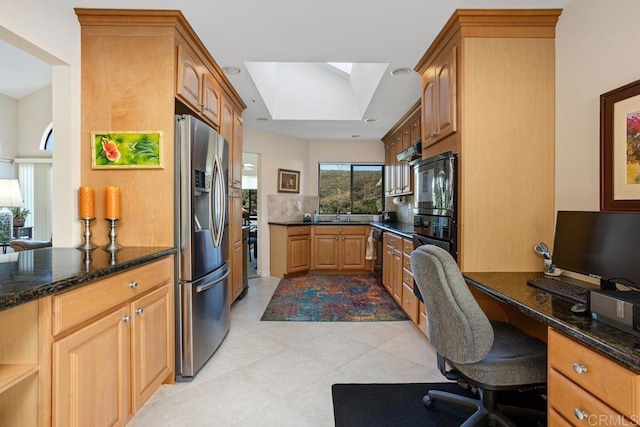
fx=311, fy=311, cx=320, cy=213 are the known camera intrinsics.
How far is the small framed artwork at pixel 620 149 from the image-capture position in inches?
57.3

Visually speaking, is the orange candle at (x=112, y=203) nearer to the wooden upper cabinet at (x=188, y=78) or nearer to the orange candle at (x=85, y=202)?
the orange candle at (x=85, y=202)

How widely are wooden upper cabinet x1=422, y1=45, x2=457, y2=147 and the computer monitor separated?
91 cm

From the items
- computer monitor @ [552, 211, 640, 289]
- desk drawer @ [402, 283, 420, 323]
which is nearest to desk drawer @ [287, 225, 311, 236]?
desk drawer @ [402, 283, 420, 323]

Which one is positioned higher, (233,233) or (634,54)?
(634,54)

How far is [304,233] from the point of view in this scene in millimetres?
5309

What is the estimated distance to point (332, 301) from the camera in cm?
390

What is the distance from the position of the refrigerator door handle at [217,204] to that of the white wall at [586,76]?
7.71 feet

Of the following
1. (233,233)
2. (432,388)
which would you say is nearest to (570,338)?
(432,388)

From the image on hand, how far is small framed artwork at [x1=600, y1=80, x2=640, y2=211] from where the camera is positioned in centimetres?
146

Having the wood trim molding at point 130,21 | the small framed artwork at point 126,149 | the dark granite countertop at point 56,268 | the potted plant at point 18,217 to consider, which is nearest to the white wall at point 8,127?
the potted plant at point 18,217

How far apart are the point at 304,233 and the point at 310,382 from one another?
331 cm

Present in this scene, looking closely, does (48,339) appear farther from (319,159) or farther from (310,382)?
(319,159)

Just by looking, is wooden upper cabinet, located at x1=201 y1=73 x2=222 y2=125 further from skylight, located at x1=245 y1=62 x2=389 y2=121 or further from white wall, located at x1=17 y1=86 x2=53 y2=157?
white wall, located at x1=17 y1=86 x2=53 y2=157

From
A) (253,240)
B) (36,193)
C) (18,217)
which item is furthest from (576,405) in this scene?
(36,193)
